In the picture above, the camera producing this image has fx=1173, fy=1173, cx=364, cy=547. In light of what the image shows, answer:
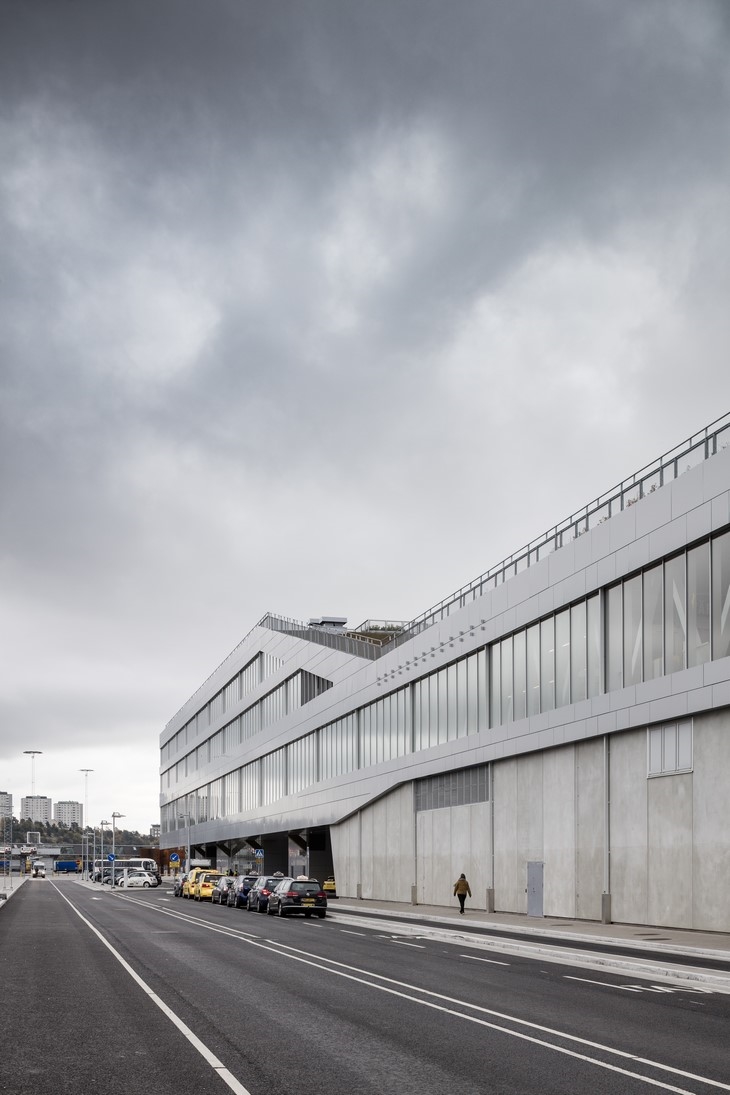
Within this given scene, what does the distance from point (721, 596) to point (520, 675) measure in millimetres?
13555

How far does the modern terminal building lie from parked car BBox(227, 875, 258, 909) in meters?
6.65

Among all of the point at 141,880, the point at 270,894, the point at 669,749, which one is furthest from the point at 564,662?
the point at 141,880

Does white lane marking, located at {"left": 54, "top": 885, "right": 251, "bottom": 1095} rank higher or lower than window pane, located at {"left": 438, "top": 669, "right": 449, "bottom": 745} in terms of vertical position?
lower

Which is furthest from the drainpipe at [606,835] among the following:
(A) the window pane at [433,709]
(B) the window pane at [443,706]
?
(A) the window pane at [433,709]

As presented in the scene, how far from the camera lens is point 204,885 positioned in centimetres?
6419

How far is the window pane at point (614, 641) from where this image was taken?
34.2 meters

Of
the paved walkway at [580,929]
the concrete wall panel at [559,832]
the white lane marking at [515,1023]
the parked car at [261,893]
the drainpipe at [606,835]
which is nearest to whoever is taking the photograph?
the white lane marking at [515,1023]

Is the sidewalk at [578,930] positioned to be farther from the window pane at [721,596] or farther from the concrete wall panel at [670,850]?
the window pane at [721,596]

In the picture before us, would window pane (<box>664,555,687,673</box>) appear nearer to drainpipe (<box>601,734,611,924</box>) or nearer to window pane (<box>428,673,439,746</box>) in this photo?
drainpipe (<box>601,734,611,924</box>)

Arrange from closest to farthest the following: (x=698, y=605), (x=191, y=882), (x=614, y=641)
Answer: (x=698, y=605) → (x=614, y=641) → (x=191, y=882)

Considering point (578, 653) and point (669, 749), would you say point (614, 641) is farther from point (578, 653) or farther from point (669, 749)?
point (669, 749)

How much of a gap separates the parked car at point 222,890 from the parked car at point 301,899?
12351 millimetres

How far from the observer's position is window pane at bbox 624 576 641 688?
3319 centimetres

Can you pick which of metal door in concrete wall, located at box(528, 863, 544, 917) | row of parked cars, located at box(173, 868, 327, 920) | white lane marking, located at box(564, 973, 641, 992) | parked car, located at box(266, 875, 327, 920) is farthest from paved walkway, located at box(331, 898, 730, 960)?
white lane marking, located at box(564, 973, 641, 992)
